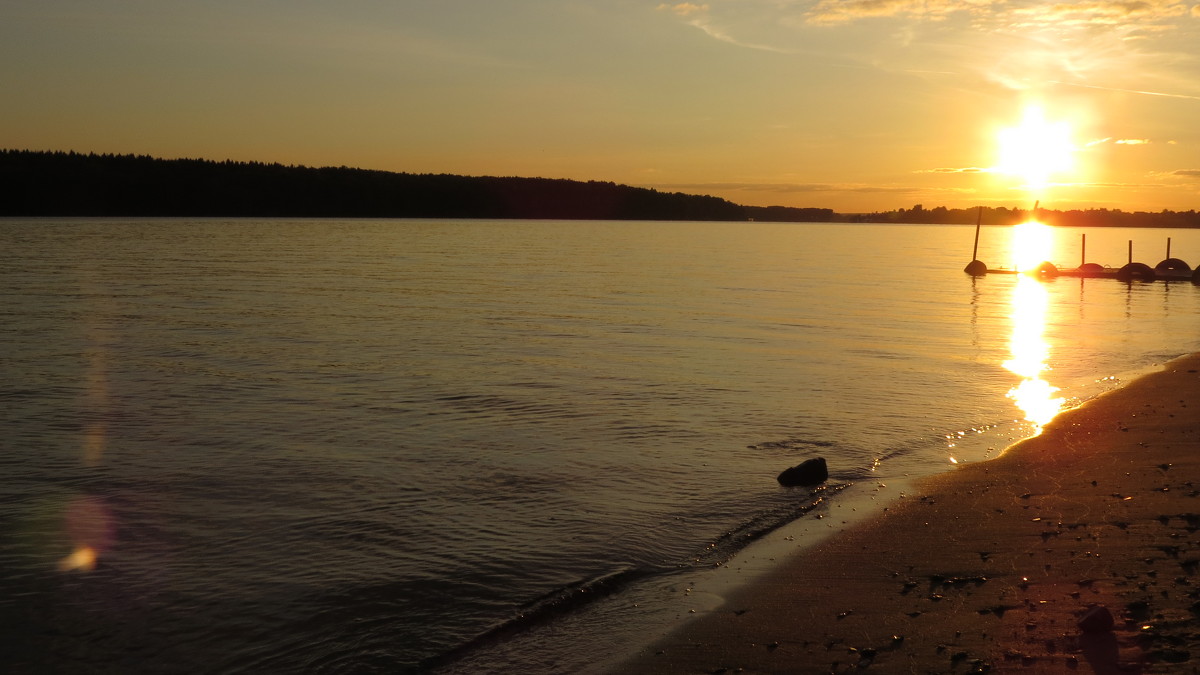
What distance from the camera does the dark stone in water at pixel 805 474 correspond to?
1134cm

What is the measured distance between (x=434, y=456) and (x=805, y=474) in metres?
4.98

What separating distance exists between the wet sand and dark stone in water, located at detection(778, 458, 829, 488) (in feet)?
3.82

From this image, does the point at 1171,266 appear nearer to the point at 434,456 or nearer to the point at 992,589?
→ the point at 434,456

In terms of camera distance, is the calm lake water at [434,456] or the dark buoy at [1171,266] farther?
the dark buoy at [1171,266]

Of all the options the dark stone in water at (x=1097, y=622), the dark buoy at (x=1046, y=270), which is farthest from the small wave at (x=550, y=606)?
the dark buoy at (x=1046, y=270)

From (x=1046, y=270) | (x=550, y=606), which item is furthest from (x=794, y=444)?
(x=1046, y=270)

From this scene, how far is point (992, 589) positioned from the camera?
7.22 meters

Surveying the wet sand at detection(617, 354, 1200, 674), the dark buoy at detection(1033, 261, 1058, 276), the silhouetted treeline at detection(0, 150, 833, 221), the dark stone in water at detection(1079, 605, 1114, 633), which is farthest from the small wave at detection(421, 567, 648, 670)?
the silhouetted treeline at detection(0, 150, 833, 221)

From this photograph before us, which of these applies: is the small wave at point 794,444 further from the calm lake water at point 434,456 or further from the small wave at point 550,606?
the small wave at point 550,606

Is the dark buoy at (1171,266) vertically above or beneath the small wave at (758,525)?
above

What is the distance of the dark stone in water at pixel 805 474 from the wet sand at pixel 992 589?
3.82 feet

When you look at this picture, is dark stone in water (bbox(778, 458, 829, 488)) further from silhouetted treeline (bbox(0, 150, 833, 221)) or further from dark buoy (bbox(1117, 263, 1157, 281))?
silhouetted treeline (bbox(0, 150, 833, 221))

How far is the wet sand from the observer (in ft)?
19.8

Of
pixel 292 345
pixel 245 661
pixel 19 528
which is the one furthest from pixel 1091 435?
pixel 292 345
